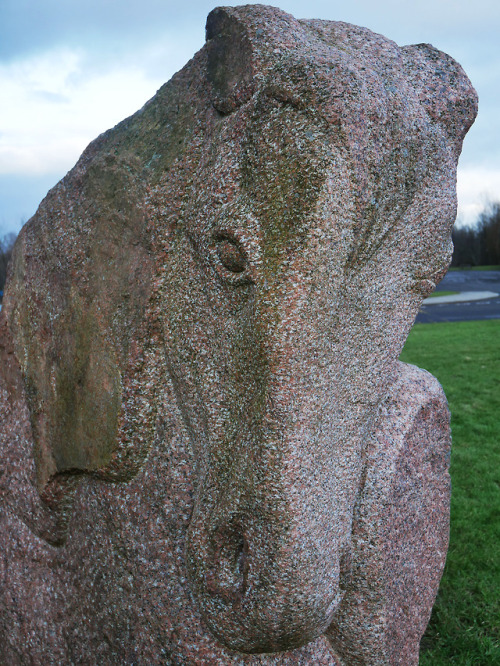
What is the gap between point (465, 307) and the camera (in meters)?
19.5

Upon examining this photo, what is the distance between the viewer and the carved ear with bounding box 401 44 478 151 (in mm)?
2061

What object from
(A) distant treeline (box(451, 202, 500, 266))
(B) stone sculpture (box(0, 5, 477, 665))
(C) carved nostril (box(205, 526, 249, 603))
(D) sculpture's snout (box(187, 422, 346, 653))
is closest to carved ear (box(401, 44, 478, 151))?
(B) stone sculpture (box(0, 5, 477, 665))

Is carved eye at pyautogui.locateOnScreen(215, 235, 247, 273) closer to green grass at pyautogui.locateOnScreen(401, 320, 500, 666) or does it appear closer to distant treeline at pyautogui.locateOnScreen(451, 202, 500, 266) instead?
green grass at pyautogui.locateOnScreen(401, 320, 500, 666)

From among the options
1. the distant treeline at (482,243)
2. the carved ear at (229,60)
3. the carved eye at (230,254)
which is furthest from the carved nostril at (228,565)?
the distant treeline at (482,243)

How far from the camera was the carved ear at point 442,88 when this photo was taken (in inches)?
81.1

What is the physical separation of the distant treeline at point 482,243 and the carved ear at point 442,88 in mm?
40677

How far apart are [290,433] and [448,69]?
4.51 feet

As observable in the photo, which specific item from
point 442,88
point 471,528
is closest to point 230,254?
point 442,88

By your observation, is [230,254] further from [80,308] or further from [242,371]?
[80,308]

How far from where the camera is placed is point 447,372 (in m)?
8.48

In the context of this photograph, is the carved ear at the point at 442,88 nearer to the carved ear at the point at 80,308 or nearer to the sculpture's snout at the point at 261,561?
the carved ear at the point at 80,308

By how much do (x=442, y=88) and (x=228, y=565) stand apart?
161cm

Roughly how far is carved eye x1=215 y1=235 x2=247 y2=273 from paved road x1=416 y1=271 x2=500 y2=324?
47.6 ft

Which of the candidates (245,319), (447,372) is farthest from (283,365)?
(447,372)
